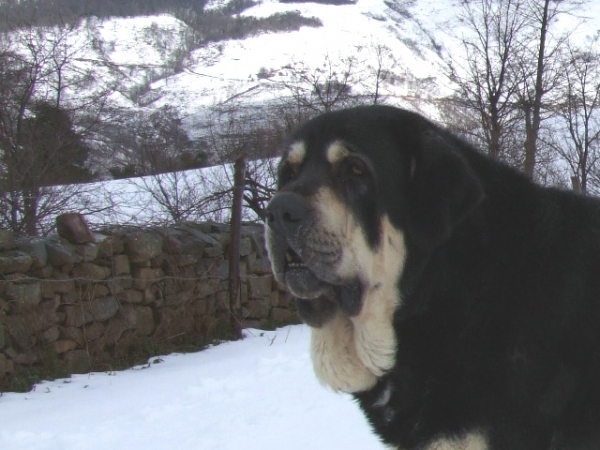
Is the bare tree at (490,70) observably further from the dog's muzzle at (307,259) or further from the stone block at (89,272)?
the dog's muzzle at (307,259)

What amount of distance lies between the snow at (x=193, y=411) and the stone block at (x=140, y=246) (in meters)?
1.35

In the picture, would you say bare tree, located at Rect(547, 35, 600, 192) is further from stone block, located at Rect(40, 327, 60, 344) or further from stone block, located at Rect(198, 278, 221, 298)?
stone block, located at Rect(40, 327, 60, 344)

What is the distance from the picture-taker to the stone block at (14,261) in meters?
6.05

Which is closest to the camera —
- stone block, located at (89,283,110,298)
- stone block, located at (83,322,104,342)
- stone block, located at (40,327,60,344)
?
stone block, located at (40,327,60,344)

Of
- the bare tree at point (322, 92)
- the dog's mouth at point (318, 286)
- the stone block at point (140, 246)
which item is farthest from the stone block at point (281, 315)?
the bare tree at point (322, 92)

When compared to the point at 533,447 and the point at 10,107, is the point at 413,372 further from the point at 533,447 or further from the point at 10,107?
the point at 10,107

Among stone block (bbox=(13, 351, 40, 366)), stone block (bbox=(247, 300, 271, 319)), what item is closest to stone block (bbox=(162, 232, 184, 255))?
stone block (bbox=(247, 300, 271, 319))

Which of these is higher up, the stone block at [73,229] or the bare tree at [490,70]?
the bare tree at [490,70]

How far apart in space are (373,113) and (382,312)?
2.56ft

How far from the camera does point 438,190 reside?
2.22 m

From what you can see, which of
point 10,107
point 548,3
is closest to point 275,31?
point 548,3

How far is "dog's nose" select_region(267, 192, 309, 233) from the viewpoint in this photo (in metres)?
2.19

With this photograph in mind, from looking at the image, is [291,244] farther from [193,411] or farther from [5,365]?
[5,365]

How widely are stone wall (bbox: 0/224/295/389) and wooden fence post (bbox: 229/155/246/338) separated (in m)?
0.13
